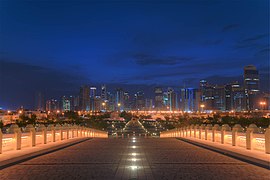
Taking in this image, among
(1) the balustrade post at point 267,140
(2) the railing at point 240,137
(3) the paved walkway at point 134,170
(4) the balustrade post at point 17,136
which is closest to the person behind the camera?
(3) the paved walkway at point 134,170

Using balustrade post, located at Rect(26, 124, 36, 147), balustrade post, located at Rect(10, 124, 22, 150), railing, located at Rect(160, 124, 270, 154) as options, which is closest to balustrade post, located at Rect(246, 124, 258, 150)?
railing, located at Rect(160, 124, 270, 154)

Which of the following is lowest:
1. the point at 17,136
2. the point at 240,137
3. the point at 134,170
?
the point at 134,170

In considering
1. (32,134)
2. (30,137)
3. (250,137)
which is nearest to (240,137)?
(250,137)

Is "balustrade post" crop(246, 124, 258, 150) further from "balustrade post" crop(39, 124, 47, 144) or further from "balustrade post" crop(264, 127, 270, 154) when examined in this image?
"balustrade post" crop(39, 124, 47, 144)

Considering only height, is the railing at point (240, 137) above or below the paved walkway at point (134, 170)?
above

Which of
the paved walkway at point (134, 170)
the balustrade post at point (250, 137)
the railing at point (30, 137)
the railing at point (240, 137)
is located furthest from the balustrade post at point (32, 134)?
the balustrade post at point (250, 137)

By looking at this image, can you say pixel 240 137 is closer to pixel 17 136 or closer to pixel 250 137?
pixel 250 137

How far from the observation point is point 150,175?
40.0ft

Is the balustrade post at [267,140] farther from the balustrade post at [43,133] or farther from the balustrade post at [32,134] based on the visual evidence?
the balustrade post at [43,133]

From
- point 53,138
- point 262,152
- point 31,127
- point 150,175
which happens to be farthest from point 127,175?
point 53,138

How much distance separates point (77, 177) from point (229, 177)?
15.8 ft

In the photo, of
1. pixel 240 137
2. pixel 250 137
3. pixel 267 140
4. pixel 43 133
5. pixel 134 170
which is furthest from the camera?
pixel 43 133

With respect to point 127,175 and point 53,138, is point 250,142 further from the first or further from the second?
point 53,138

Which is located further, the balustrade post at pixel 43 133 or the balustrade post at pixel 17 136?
the balustrade post at pixel 43 133
